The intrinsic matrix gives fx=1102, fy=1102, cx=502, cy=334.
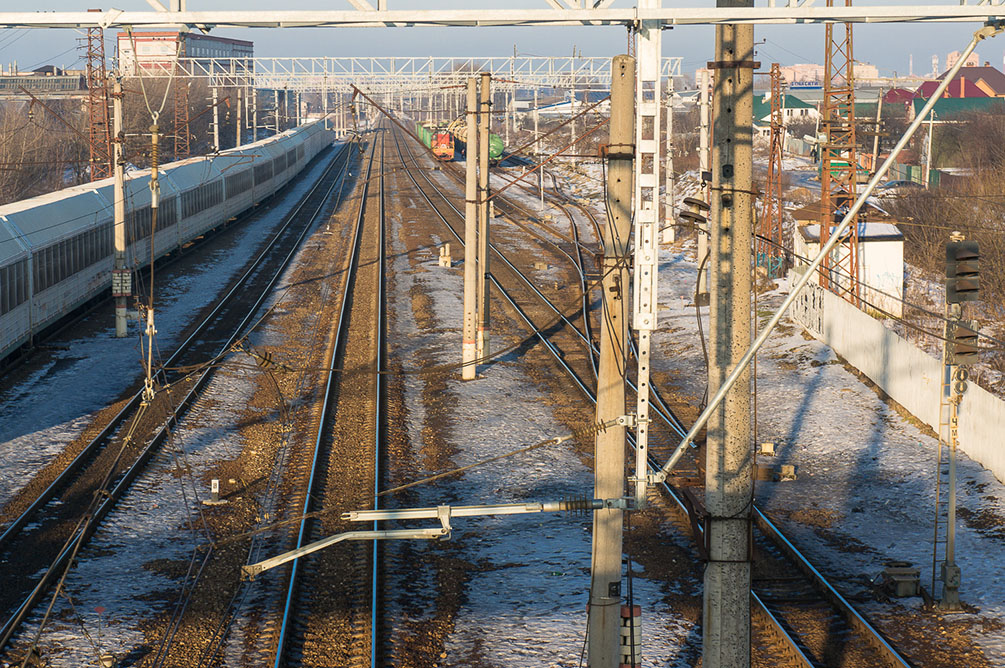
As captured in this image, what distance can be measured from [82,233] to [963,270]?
2194 cm

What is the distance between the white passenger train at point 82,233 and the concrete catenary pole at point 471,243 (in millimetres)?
9013

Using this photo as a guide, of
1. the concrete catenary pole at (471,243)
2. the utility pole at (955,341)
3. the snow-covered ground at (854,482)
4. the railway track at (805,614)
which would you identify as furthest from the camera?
the concrete catenary pole at (471,243)

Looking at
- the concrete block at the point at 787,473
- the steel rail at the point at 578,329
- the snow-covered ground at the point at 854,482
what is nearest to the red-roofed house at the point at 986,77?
the steel rail at the point at 578,329

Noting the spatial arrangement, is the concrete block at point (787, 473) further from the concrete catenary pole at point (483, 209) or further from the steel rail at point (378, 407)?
the concrete catenary pole at point (483, 209)

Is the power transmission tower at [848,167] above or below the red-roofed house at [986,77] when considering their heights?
below

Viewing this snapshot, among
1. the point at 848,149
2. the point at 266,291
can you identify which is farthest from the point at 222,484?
the point at 848,149

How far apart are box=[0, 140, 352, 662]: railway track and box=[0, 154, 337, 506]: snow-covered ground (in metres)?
0.60

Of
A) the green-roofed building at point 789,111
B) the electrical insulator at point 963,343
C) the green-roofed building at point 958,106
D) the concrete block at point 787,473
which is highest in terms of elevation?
the green-roofed building at point 789,111

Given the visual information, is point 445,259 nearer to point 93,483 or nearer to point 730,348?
point 93,483

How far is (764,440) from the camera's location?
18.6 metres

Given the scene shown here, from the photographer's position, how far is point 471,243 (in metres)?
22.1

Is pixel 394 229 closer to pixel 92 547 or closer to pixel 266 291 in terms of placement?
pixel 266 291

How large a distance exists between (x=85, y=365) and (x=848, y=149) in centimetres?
1959

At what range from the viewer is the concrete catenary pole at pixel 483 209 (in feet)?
74.3
